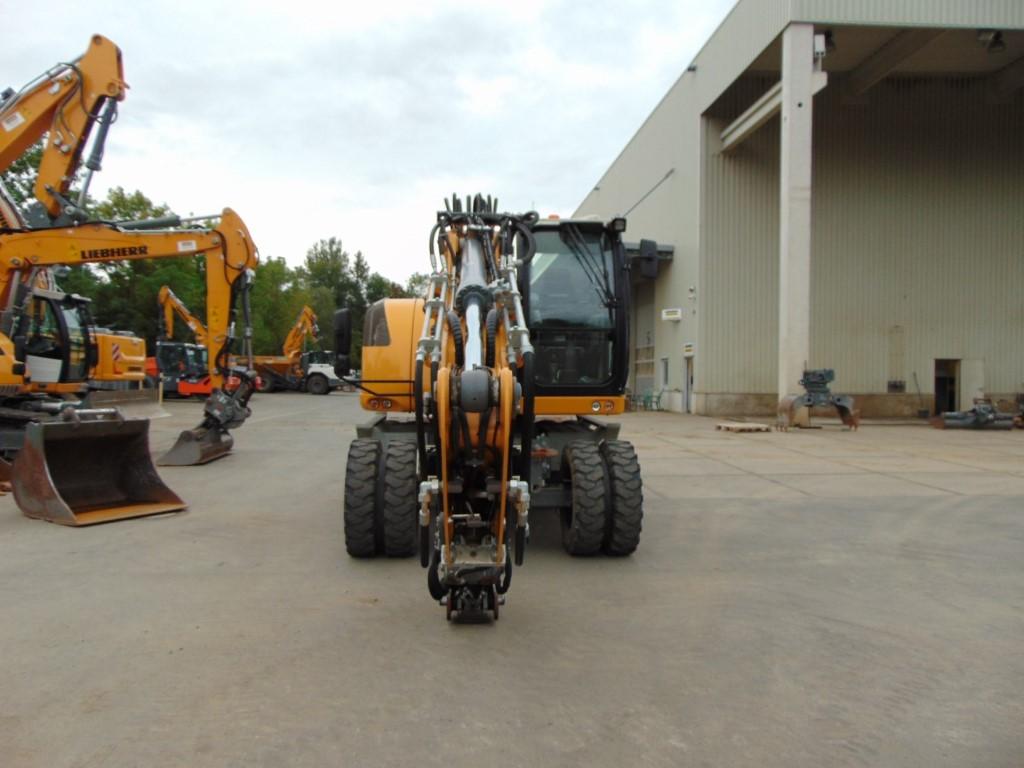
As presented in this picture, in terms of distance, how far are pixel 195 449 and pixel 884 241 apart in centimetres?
2218

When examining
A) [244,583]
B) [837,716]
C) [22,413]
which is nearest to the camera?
[837,716]

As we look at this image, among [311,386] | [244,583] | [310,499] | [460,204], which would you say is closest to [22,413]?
[310,499]

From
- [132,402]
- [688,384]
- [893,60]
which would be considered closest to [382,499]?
[132,402]

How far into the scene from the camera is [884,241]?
85.7 feet

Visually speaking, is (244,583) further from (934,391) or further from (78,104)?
(934,391)

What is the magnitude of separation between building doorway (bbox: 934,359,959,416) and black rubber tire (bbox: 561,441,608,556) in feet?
79.2

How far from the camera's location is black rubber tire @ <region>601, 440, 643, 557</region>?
618cm

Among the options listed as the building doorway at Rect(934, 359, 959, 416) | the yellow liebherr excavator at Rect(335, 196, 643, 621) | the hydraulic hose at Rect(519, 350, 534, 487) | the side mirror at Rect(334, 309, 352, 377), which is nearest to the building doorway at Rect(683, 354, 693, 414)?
the building doorway at Rect(934, 359, 959, 416)

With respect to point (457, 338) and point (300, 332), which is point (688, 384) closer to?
point (300, 332)

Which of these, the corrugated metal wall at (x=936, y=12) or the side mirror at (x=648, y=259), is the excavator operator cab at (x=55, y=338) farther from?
the corrugated metal wall at (x=936, y=12)

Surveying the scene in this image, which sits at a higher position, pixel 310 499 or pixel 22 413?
pixel 22 413

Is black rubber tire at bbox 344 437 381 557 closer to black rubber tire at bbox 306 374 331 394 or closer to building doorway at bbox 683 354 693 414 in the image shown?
building doorway at bbox 683 354 693 414

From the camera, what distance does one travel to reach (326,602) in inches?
210

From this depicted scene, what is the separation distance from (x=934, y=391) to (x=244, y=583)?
25.8 meters
